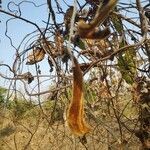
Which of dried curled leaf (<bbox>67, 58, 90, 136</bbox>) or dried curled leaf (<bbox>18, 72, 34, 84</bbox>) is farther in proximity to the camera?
dried curled leaf (<bbox>18, 72, 34, 84</bbox>)

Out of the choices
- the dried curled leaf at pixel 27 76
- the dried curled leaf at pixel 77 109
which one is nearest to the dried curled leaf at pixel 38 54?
the dried curled leaf at pixel 27 76

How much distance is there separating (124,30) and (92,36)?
963mm

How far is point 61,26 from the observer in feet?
4.40

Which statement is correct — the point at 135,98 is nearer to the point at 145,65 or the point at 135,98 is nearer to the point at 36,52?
the point at 145,65

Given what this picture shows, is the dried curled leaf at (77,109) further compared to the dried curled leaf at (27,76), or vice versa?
the dried curled leaf at (27,76)

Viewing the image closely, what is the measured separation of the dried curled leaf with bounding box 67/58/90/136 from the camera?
0.38 m

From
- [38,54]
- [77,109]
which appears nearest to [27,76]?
[38,54]

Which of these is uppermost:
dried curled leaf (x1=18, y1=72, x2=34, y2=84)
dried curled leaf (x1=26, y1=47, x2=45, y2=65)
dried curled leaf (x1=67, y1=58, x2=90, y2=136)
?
dried curled leaf (x1=26, y1=47, x2=45, y2=65)

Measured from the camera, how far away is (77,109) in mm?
385

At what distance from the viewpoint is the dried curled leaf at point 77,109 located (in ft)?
1.23

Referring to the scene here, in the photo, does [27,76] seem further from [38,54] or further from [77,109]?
[77,109]

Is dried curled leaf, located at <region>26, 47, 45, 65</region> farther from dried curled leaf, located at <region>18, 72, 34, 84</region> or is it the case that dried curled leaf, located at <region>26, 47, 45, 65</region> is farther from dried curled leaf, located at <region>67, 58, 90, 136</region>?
dried curled leaf, located at <region>67, 58, 90, 136</region>

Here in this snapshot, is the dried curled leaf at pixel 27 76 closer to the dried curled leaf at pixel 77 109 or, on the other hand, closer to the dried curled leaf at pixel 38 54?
the dried curled leaf at pixel 38 54

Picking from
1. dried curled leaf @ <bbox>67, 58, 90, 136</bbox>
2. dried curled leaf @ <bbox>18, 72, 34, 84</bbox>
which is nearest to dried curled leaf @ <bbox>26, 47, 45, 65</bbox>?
dried curled leaf @ <bbox>18, 72, 34, 84</bbox>
